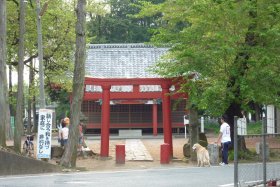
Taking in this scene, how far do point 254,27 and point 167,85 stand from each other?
4930mm

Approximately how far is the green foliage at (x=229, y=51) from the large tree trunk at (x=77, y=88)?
406 cm

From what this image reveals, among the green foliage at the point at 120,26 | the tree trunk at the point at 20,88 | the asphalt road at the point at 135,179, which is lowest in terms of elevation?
the asphalt road at the point at 135,179

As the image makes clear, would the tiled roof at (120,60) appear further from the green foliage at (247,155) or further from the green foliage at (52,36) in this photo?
the green foliage at (247,155)

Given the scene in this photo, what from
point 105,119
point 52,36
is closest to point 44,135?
point 105,119

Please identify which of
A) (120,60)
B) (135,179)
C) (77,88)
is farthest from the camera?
(120,60)

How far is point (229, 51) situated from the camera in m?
18.6

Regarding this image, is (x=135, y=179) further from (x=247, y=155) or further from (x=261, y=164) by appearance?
(x=261, y=164)

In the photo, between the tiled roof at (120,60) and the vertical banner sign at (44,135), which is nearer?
the vertical banner sign at (44,135)

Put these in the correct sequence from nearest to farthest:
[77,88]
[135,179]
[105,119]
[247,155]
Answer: [135,179], [247,155], [77,88], [105,119]

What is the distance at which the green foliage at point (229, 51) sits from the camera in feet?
63.2

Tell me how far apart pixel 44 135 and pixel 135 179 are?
18.2 ft

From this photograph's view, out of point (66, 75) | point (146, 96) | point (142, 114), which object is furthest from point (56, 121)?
point (146, 96)

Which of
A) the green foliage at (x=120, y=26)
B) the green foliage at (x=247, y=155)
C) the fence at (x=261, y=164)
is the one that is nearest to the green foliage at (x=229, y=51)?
the green foliage at (x=247, y=155)

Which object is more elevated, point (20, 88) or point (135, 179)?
point (20, 88)
